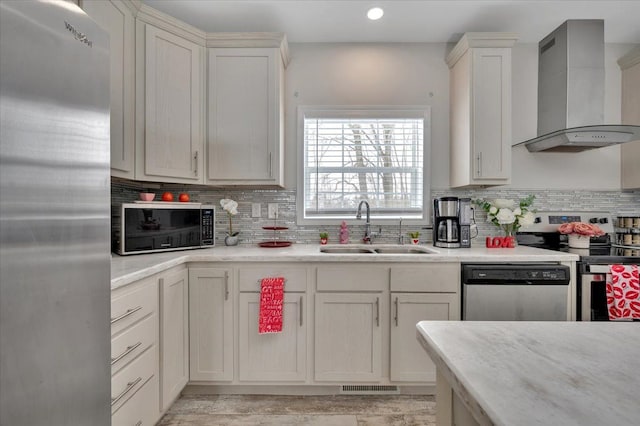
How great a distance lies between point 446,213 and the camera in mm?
2381

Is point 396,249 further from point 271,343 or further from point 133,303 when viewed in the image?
point 133,303

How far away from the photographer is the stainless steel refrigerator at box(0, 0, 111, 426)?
0.63 meters

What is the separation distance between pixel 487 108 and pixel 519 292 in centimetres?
134

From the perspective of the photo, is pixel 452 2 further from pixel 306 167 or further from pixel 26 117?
pixel 26 117

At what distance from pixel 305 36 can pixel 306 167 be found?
42.5 inches

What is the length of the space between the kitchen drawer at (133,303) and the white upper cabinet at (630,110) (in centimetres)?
365

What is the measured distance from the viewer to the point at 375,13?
229 cm

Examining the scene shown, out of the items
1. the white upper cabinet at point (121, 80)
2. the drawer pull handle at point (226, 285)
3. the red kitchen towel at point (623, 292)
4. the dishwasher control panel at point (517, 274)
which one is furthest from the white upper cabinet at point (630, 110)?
the white upper cabinet at point (121, 80)

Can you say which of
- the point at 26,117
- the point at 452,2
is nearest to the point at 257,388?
the point at 26,117

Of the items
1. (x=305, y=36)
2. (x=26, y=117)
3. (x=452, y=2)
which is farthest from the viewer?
(x=305, y=36)

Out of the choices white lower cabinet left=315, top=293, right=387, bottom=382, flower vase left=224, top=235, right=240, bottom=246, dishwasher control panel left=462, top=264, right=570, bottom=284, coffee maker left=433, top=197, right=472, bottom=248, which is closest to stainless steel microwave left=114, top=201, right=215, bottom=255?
flower vase left=224, top=235, right=240, bottom=246

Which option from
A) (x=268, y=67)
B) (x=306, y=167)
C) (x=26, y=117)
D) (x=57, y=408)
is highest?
(x=268, y=67)

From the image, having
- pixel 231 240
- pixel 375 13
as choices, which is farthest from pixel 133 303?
pixel 375 13

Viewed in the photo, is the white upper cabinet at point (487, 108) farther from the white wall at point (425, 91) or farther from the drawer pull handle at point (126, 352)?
the drawer pull handle at point (126, 352)
